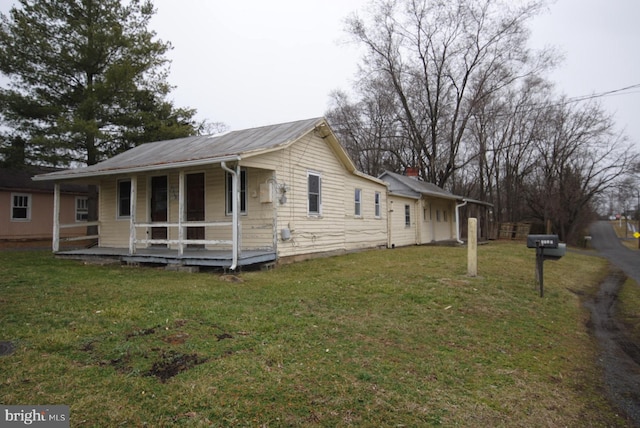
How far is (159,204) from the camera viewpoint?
12.3m

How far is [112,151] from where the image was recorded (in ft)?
61.8

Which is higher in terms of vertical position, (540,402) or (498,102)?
(498,102)

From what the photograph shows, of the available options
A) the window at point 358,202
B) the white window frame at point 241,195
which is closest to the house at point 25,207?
the white window frame at point 241,195

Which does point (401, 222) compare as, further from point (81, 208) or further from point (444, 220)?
point (81, 208)

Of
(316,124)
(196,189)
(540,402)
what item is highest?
(316,124)

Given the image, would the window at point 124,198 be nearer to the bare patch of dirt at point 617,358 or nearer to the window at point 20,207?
the window at point 20,207

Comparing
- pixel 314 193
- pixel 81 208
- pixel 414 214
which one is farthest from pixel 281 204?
pixel 81 208

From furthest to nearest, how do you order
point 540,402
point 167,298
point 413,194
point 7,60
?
point 413,194
point 7,60
point 167,298
point 540,402

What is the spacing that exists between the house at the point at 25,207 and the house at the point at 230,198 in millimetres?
7937

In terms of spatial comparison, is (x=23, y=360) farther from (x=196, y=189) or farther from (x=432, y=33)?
(x=432, y=33)

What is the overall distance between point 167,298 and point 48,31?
17.0 metres

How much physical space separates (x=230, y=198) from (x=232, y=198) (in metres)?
0.16

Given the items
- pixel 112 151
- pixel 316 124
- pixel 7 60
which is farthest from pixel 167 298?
pixel 7 60

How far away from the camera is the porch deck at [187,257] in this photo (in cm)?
931
